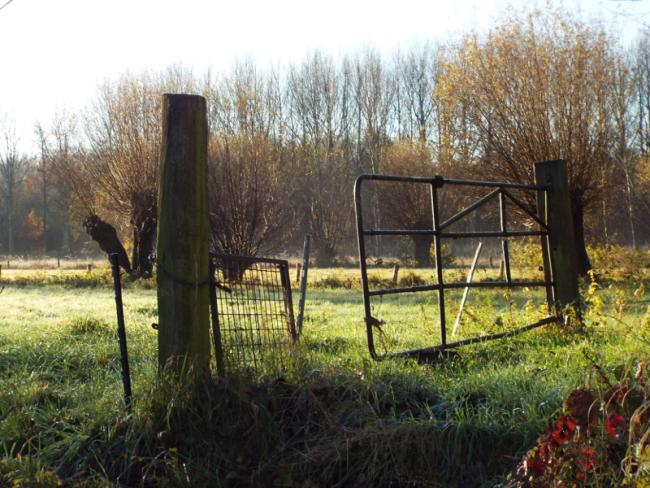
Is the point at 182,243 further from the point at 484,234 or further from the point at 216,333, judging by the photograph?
the point at 484,234

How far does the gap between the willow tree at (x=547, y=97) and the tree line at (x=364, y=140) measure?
0.04m

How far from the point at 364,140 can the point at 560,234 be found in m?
43.8

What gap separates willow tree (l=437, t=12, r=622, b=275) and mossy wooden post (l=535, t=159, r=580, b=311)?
13.7 m

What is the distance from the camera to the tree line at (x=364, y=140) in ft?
71.4

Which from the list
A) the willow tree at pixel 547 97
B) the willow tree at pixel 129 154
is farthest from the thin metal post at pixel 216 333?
the willow tree at pixel 129 154

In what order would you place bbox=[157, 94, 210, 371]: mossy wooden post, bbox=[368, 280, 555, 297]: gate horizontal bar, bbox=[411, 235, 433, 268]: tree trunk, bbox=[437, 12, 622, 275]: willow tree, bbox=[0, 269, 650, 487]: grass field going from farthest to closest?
bbox=[411, 235, 433, 268]: tree trunk → bbox=[437, 12, 622, 275]: willow tree → bbox=[368, 280, 555, 297]: gate horizontal bar → bbox=[157, 94, 210, 371]: mossy wooden post → bbox=[0, 269, 650, 487]: grass field

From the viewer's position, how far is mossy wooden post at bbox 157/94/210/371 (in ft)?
16.6

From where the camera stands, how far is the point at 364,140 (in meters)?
51.8

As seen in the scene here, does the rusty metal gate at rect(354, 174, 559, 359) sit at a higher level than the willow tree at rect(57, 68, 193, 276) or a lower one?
lower

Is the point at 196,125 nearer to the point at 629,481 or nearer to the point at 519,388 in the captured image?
the point at 519,388

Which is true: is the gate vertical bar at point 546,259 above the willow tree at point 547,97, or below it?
below

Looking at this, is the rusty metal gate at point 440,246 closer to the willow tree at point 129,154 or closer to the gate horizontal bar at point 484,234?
the gate horizontal bar at point 484,234

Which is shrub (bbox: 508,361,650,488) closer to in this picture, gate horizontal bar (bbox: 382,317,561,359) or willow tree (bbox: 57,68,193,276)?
gate horizontal bar (bbox: 382,317,561,359)

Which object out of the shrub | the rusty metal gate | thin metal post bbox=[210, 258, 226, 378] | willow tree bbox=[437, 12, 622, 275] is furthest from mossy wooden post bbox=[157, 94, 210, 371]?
willow tree bbox=[437, 12, 622, 275]
